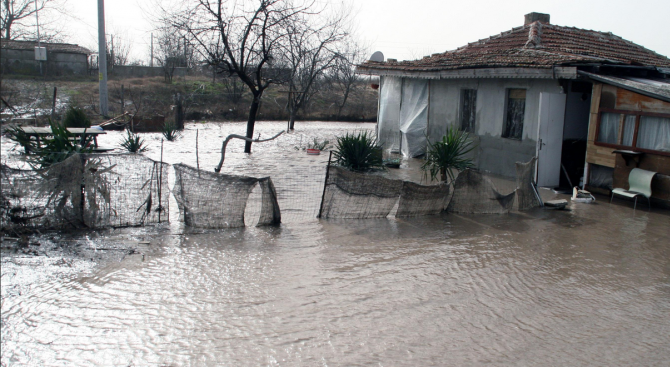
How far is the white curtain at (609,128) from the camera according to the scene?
435 inches

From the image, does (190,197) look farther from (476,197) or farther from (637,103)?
(637,103)

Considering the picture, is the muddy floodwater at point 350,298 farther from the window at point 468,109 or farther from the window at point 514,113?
the window at point 468,109

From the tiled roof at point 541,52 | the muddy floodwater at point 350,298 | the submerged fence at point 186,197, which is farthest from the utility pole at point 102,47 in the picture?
the muddy floodwater at point 350,298

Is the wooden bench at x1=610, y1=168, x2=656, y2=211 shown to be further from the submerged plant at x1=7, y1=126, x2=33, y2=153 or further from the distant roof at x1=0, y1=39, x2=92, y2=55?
the distant roof at x1=0, y1=39, x2=92, y2=55

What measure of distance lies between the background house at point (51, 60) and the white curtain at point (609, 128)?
1352 inches

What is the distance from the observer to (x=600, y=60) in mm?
11469

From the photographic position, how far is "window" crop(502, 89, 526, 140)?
1330cm

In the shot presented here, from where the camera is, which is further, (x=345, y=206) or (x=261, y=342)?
(x=345, y=206)

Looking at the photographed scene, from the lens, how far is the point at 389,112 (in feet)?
60.7

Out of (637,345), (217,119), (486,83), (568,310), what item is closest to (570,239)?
(568,310)

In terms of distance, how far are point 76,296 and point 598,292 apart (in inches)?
224

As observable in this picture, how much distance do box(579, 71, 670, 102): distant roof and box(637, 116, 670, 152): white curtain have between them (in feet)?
1.71

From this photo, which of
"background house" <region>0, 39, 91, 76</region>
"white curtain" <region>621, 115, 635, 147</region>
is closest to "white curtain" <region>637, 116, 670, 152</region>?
"white curtain" <region>621, 115, 635, 147</region>

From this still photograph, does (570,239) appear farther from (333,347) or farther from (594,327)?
(333,347)
